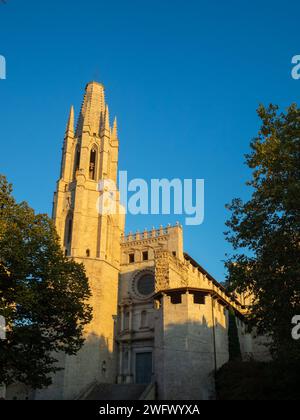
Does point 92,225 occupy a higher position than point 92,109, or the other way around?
point 92,109

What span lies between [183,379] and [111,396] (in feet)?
20.1

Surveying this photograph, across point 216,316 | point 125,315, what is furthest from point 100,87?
point 216,316

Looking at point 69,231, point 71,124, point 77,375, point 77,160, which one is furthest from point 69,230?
point 77,375

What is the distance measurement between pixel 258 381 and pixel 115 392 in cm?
1191

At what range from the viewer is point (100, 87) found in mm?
55156

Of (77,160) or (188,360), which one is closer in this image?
(188,360)

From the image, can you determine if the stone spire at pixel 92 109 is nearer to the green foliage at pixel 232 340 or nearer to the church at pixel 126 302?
the church at pixel 126 302

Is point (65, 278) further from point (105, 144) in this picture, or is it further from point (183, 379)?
point (105, 144)

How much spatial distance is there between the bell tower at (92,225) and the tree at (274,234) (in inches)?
835

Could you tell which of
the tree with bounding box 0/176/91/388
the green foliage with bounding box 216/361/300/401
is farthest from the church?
the tree with bounding box 0/176/91/388

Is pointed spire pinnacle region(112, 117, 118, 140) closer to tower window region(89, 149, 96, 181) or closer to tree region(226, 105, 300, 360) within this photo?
tower window region(89, 149, 96, 181)

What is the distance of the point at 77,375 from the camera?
Result: 1451 inches

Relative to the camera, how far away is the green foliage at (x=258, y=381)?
23938 millimetres

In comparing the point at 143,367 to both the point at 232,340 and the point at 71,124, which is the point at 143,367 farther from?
the point at 71,124
